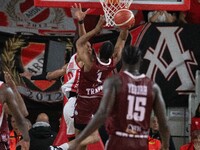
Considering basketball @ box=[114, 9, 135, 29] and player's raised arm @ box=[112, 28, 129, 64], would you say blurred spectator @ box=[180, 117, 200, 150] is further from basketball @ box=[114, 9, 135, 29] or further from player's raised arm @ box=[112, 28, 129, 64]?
basketball @ box=[114, 9, 135, 29]

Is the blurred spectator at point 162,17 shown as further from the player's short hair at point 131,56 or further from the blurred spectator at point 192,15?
the player's short hair at point 131,56

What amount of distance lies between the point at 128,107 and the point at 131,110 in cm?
5

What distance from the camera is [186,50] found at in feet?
43.5

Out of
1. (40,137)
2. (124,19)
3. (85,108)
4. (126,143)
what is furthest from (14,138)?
(126,143)

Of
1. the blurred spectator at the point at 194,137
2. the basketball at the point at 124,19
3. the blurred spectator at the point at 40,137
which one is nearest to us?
the basketball at the point at 124,19

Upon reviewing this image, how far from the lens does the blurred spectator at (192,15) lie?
13.8 metres

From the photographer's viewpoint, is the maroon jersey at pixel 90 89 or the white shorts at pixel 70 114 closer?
the maroon jersey at pixel 90 89

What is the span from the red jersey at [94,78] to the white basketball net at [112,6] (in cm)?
70

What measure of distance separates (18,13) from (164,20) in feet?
8.89

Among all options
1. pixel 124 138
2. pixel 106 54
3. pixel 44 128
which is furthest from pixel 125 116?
pixel 44 128

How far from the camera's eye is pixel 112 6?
10648 mm

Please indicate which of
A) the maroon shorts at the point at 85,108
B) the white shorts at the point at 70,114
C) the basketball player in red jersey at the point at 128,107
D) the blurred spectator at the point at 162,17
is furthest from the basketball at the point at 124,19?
the blurred spectator at the point at 162,17

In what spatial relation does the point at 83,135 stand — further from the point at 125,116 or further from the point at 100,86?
the point at 100,86

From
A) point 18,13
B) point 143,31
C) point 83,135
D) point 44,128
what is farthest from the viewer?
point 18,13
